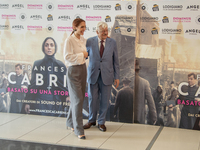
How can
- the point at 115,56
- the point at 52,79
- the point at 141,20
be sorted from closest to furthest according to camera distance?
the point at 115,56 → the point at 141,20 → the point at 52,79

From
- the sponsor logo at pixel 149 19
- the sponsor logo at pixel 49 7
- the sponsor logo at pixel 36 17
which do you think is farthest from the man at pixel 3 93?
the sponsor logo at pixel 149 19

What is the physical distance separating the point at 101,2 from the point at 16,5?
5.08 ft

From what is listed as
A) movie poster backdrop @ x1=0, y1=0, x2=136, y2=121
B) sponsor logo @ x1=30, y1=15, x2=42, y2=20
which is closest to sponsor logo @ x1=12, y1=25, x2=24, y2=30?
movie poster backdrop @ x1=0, y1=0, x2=136, y2=121

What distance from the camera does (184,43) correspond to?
4.36 metres

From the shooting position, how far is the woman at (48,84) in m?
4.93

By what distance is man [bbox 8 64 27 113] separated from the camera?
5.12 meters

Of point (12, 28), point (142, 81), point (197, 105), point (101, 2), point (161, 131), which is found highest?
point (101, 2)

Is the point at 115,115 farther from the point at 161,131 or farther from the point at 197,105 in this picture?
the point at 197,105

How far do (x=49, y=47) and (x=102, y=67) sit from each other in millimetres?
1271

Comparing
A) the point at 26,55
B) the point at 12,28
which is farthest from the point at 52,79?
the point at 12,28

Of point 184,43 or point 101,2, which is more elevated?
point 101,2

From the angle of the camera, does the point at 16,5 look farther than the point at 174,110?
Yes

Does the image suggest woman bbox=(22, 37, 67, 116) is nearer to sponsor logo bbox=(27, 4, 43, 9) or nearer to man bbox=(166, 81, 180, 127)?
sponsor logo bbox=(27, 4, 43, 9)

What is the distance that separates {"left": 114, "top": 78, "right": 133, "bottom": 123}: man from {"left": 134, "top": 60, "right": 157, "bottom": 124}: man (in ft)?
0.30
